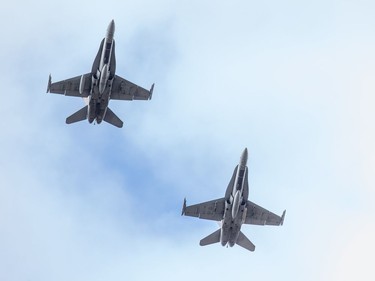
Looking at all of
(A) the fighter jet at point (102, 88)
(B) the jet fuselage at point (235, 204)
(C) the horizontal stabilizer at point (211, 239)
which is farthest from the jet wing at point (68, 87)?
(C) the horizontal stabilizer at point (211, 239)

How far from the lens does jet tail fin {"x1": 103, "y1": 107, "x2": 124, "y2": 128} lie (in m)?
132

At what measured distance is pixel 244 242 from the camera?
133 metres

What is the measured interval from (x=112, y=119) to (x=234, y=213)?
1824 centimetres

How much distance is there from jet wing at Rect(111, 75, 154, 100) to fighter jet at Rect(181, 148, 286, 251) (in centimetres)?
1353

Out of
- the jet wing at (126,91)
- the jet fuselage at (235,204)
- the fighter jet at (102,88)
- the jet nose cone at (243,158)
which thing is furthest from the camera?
the jet wing at (126,91)

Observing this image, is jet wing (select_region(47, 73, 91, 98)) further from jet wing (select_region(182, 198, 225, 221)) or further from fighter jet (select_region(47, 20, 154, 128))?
jet wing (select_region(182, 198, 225, 221))

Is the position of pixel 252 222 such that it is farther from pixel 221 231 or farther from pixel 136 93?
pixel 136 93

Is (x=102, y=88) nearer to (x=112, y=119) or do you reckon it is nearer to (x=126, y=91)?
(x=126, y=91)

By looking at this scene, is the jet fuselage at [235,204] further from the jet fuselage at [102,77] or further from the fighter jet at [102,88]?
the jet fuselage at [102,77]

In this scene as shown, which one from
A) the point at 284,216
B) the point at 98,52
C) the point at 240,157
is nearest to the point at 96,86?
the point at 98,52

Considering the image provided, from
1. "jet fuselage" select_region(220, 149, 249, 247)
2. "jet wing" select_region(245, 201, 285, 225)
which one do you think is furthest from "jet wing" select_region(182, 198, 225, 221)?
"jet wing" select_region(245, 201, 285, 225)

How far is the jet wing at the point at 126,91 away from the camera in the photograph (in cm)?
13000

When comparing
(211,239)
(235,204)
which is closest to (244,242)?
(211,239)

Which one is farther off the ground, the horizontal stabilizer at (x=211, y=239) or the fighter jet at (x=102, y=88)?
the fighter jet at (x=102, y=88)
